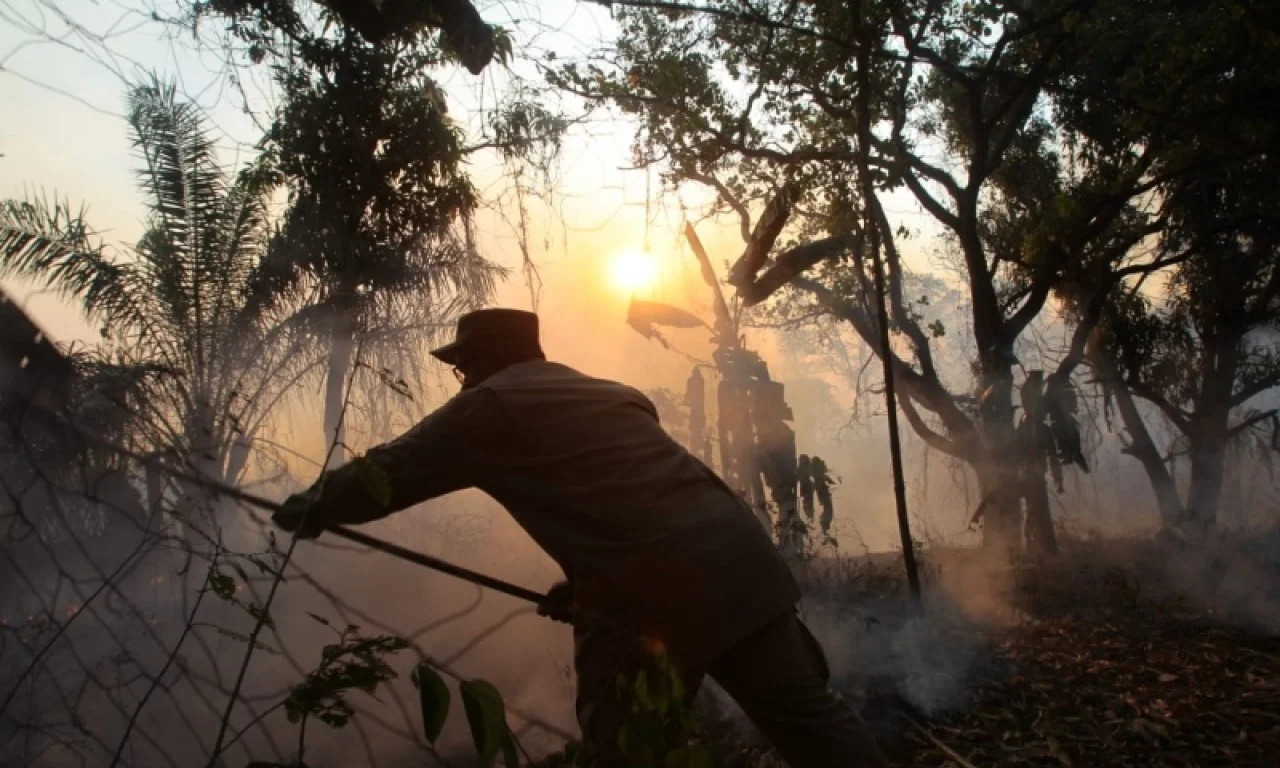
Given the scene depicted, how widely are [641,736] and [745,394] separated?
7760mm

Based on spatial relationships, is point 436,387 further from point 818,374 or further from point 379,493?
point 818,374

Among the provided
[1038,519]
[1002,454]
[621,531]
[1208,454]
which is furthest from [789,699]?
[1208,454]

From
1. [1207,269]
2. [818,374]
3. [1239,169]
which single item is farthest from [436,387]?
[818,374]

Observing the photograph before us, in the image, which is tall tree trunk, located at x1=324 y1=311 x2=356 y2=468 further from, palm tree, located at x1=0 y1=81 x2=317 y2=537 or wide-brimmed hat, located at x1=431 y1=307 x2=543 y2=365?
wide-brimmed hat, located at x1=431 y1=307 x2=543 y2=365

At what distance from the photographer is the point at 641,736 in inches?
49.3

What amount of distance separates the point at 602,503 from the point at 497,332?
620 millimetres

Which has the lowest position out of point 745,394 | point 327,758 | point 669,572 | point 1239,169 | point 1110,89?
point 327,758

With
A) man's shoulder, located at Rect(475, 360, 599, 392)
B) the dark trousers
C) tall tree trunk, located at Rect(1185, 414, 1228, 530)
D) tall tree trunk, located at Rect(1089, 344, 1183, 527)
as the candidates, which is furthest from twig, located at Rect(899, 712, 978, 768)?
tall tree trunk, located at Rect(1089, 344, 1183, 527)

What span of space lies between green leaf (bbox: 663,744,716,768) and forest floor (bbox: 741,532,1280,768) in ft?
9.11

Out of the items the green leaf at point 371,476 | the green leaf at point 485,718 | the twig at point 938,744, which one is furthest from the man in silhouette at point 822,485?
the green leaf at point 485,718

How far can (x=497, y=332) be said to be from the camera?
242cm

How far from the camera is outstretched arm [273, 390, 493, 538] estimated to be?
1.94 m

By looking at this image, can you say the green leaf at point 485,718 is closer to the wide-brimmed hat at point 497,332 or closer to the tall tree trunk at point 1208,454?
the wide-brimmed hat at point 497,332

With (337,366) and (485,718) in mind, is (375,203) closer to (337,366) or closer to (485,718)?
(337,366)
